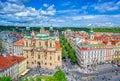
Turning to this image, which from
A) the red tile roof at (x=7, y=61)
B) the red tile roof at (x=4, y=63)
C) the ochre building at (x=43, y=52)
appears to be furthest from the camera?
the ochre building at (x=43, y=52)

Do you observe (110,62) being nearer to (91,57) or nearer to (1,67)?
(91,57)

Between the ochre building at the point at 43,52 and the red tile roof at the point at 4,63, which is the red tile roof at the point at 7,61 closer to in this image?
the red tile roof at the point at 4,63

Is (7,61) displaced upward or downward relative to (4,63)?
upward

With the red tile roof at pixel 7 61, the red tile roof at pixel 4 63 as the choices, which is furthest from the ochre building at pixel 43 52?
the red tile roof at pixel 4 63

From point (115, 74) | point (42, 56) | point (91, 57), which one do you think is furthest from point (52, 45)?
point (115, 74)

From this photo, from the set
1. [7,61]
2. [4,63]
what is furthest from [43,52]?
[4,63]

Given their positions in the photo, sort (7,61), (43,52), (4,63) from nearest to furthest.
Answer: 1. (4,63)
2. (7,61)
3. (43,52)

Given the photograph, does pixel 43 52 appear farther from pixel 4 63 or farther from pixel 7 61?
pixel 4 63

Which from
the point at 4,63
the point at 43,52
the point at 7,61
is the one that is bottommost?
the point at 4,63

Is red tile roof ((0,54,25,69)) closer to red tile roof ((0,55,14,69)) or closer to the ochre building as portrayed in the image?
red tile roof ((0,55,14,69))

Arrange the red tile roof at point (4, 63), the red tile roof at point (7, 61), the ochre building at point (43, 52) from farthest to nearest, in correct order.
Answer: the ochre building at point (43, 52)
the red tile roof at point (7, 61)
the red tile roof at point (4, 63)

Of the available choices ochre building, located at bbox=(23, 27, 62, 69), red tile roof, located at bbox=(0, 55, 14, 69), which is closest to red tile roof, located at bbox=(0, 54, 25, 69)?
red tile roof, located at bbox=(0, 55, 14, 69)
